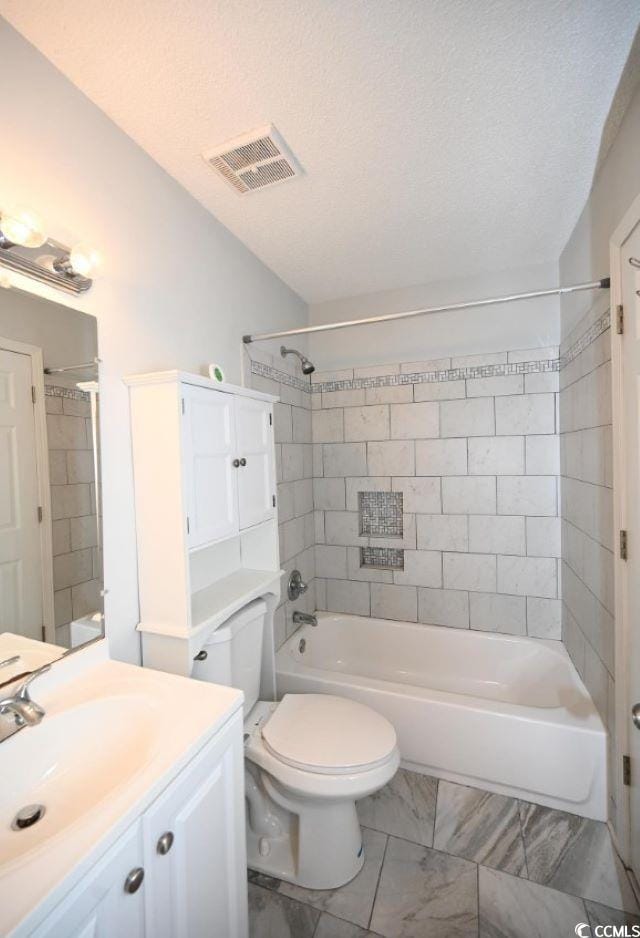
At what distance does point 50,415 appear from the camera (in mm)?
1044

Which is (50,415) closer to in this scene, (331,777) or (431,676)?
(331,777)

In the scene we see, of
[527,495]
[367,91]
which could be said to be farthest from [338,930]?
[367,91]

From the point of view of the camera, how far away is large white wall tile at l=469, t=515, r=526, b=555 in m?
2.32

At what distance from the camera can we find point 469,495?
7.91 ft

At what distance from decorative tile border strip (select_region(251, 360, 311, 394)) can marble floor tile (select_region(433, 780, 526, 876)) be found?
Answer: 2161mm

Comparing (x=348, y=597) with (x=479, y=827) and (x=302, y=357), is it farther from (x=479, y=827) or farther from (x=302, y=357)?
(x=302, y=357)

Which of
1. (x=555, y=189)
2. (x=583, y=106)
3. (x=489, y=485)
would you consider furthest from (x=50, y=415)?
(x=489, y=485)

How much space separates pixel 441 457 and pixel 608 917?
1.94 meters

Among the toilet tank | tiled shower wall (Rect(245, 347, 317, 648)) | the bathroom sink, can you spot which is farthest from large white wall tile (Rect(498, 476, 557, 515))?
the bathroom sink

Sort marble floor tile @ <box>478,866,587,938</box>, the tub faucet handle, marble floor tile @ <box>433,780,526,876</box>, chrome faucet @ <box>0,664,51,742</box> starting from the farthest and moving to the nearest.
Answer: the tub faucet handle < marble floor tile @ <box>433,780,526,876</box> < marble floor tile @ <box>478,866,587,938</box> < chrome faucet @ <box>0,664,51,742</box>

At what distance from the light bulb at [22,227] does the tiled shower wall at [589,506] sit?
1863 mm

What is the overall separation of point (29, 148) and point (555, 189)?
6.02ft

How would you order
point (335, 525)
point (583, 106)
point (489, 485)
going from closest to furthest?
point (583, 106)
point (489, 485)
point (335, 525)

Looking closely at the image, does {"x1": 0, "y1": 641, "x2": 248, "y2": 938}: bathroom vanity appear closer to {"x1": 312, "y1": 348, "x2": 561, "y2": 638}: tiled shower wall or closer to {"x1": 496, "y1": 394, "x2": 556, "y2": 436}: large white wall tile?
{"x1": 312, "y1": 348, "x2": 561, "y2": 638}: tiled shower wall
